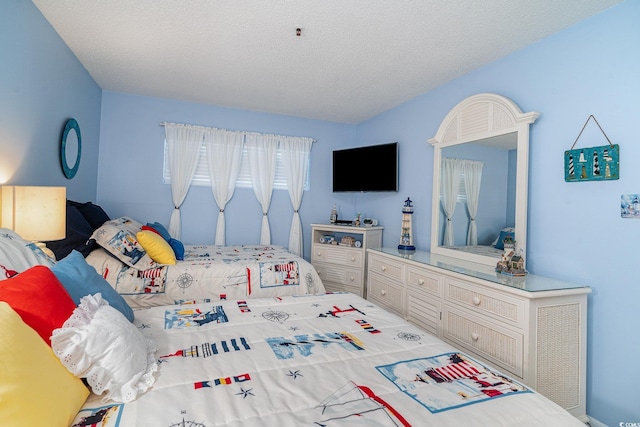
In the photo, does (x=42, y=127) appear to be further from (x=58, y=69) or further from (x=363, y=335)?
(x=363, y=335)

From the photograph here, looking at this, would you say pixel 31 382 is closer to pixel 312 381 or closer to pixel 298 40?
pixel 312 381

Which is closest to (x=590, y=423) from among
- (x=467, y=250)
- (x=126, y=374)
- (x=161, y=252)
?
(x=467, y=250)

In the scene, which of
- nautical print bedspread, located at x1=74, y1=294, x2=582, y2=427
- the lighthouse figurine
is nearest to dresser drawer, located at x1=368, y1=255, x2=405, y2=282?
the lighthouse figurine

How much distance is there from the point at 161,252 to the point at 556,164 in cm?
307

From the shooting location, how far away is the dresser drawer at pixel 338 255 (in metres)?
3.86

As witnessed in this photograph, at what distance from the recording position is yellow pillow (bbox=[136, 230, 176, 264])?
2.61 metres

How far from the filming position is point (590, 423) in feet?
6.32

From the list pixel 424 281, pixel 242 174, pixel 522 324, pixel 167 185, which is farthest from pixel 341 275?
pixel 167 185

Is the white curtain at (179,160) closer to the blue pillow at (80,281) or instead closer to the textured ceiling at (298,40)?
the textured ceiling at (298,40)

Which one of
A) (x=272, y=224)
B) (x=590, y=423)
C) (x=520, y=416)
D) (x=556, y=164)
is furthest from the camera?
(x=272, y=224)

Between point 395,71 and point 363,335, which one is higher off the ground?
point 395,71

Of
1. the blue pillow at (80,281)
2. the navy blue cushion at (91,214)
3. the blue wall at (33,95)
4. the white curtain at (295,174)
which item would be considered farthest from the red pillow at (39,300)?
the white curtain at (295,174)

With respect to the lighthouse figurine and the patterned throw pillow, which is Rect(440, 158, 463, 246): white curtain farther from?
the patterned throw pillow

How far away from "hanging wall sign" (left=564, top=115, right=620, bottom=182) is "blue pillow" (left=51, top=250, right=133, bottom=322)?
8.90 feet
